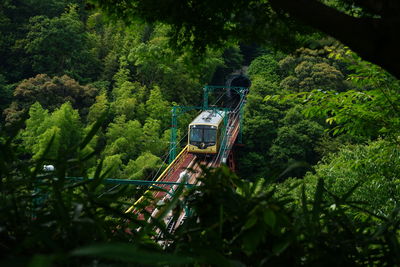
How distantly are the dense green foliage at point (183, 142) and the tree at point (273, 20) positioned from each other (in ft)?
0.04

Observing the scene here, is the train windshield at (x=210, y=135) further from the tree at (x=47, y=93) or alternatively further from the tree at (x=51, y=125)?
the tree at (x=47, y=93)

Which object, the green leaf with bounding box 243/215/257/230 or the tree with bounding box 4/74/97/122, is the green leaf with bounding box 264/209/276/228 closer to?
the green leaf with bounding box 243/215/257/230

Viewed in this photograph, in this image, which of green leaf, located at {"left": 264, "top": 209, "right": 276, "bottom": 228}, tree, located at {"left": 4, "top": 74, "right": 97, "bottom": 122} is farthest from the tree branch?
tree, located at {"left": 4, "top": 74, "right": 97, "bottom": 122}

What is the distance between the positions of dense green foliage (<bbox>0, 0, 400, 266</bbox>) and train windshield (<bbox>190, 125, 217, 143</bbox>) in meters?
2.06

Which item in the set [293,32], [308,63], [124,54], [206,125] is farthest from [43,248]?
[124,54]

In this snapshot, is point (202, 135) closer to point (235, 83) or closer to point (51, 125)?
point (51, 125)

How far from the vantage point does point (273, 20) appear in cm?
170

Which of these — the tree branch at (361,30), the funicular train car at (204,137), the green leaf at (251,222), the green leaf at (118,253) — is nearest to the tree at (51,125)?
the funicular train car at (204,137)

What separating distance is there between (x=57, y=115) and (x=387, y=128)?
15.0 metres

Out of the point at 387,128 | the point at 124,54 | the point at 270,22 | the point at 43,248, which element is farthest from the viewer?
the point at 124,54

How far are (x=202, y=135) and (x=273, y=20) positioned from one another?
14.2m

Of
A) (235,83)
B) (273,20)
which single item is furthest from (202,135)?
(235,83)

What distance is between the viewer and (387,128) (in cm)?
327

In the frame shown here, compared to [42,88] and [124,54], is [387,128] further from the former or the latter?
[124,54]
